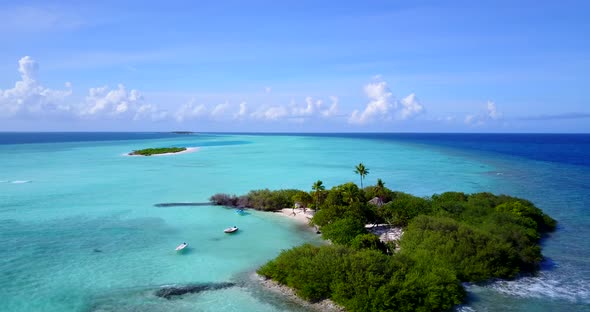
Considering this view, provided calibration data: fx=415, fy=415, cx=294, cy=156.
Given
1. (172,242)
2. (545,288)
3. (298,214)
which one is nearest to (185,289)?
(172,242)

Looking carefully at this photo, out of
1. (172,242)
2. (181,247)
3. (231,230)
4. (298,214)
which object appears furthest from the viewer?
(298,214)

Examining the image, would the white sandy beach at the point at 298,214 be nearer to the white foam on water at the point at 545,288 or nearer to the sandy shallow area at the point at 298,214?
the sandy shallow area at the point at 298,214

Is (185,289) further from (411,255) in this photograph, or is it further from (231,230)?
(411,255)

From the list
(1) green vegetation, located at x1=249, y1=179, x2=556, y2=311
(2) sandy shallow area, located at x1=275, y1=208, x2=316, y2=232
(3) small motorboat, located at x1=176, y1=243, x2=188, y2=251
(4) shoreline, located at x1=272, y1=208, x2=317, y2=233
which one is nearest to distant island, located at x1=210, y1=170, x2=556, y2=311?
(1) green vegetation, located at x1=249, y1=179, x2=556, y2=311

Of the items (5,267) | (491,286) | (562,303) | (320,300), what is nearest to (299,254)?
(320,300)

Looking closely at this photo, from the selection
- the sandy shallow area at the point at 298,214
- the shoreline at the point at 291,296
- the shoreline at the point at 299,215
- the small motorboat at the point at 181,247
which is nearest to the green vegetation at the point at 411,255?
the shoreline at the point at 291,296

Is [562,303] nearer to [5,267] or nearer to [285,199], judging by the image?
[285,199]
